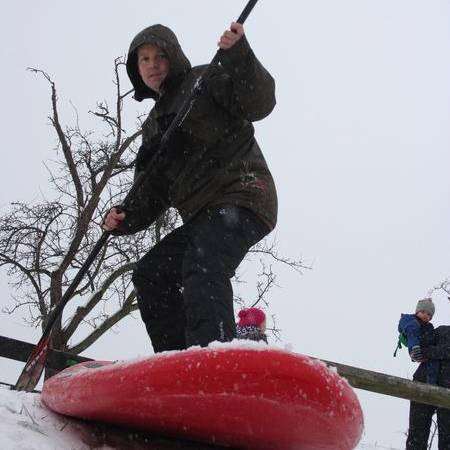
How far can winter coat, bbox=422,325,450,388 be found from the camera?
4121mm

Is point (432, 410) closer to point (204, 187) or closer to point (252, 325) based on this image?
point (252, 325)

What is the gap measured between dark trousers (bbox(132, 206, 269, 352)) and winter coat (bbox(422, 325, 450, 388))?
8.32ft

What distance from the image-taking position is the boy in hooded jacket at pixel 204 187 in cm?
201

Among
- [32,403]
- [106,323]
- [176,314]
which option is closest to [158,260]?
[176,314]

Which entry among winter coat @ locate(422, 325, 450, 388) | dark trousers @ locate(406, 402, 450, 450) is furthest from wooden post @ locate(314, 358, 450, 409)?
winter coat @ locate(422, 325, 450, 388)

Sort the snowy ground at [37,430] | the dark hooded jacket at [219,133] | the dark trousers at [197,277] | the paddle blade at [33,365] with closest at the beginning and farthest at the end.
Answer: the snowy ground at [37,430]
the dark trousers at [197,277]
the dark hooded jacket at [219,133]
the paddle blade at [33,365]

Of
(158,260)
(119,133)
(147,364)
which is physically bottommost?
(147,364)

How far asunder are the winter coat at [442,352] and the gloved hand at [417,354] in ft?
0.09

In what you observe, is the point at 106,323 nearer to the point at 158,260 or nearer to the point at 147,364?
the point at 158,260

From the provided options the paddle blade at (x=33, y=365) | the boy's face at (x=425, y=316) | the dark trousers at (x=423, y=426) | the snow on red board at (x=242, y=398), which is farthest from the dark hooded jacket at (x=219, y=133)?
the boy's face at (x=425, y=316)

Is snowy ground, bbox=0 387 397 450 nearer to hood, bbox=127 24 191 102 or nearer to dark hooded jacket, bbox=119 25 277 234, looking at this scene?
dark hooded jacket, bbox=119 25 277 234

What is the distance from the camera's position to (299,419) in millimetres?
1254

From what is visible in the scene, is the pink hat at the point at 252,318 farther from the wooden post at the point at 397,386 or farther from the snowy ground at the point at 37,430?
the snowy ground at the point at 37,430

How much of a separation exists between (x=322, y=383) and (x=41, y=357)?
235 cm
